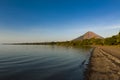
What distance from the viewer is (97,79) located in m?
15.8

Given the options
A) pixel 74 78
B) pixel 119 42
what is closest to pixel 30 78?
pixel 74 78

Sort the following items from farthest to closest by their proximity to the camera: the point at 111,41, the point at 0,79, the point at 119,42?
the point at 111,41 < the point at 119,42 < the point at 0,79

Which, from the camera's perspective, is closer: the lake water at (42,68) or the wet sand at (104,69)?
the wet sand at (104,69)

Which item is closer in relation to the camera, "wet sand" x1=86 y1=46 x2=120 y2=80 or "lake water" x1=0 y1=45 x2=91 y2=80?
"wet sand" x1=86 y1=46 x2=120 y2=80

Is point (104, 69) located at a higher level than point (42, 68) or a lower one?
higher

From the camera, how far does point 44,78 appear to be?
57.9ft

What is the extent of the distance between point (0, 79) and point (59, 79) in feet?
23.8

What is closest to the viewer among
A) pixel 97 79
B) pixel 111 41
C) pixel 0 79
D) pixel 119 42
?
pixel 97 79

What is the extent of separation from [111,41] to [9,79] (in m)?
135

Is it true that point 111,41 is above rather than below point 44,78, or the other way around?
above

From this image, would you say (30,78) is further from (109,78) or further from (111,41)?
(111,41)

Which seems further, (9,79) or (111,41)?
(111,41)

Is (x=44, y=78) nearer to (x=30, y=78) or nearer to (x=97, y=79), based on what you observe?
(x=30, y=78)

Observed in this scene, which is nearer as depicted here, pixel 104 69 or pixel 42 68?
pixel 104 69
